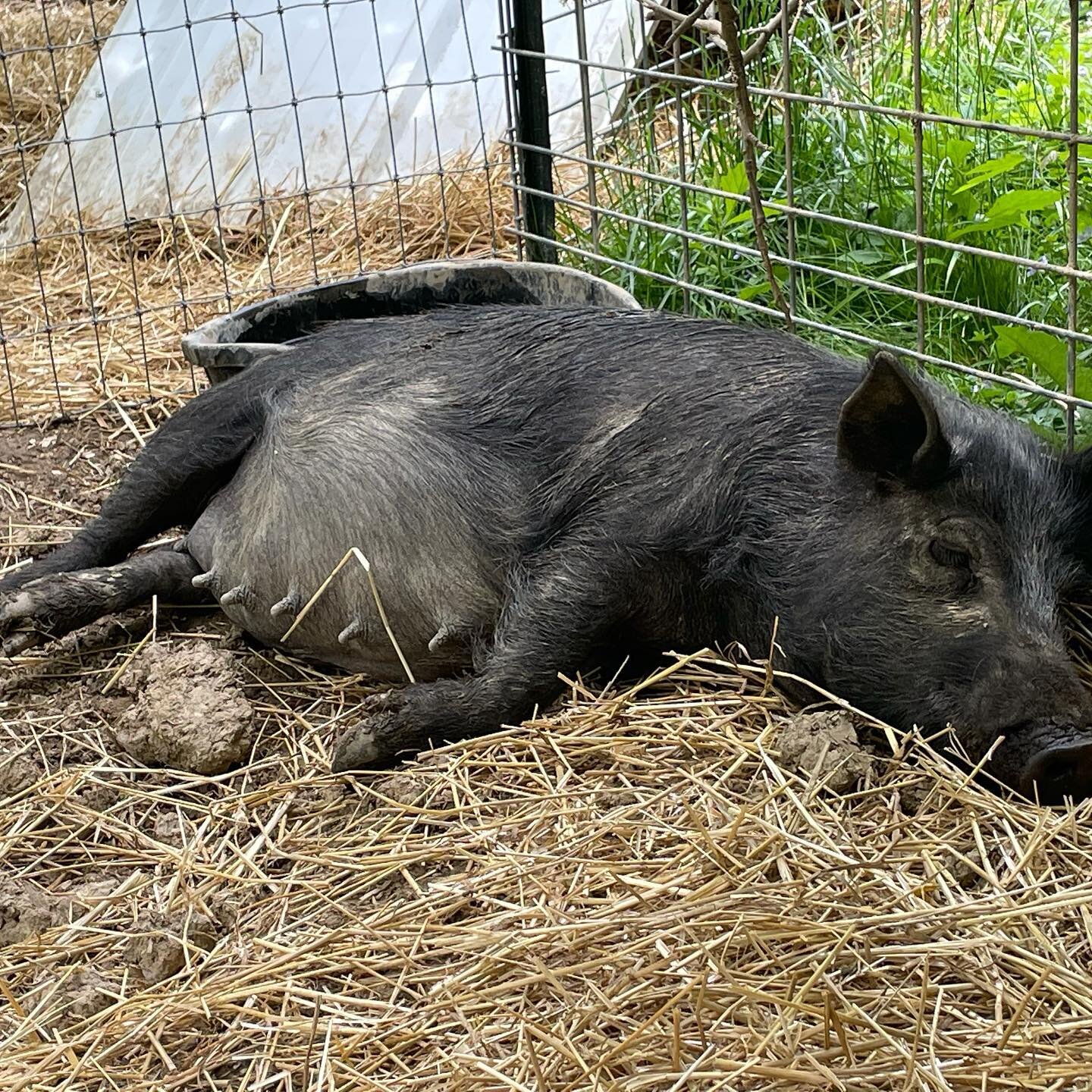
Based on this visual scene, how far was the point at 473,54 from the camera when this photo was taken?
706 cm

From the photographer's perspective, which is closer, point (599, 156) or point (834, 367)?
point (834, 367)

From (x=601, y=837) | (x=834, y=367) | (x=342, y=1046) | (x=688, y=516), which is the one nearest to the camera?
(x=342, y=1046)

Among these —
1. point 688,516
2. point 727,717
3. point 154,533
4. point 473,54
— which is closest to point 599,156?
point 473,54

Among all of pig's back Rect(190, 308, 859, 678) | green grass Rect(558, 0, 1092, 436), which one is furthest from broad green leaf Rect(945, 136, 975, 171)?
pig's back Rect(190, 308, 859, 678)

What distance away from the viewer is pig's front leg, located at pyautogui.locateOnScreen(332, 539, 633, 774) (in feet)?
10.6

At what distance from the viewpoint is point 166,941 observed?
2654mm

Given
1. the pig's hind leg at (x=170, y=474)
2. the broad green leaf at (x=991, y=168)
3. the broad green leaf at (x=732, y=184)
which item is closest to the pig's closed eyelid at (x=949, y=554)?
the broad green leaf at (x=991, y=168)

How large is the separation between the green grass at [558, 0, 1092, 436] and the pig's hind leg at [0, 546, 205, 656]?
1.93 meters

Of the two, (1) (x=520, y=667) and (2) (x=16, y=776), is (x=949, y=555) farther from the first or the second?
(2) (x=16, y=776)

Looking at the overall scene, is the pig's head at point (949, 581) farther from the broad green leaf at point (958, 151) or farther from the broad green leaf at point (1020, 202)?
the broad green leaf at point (958, 151)

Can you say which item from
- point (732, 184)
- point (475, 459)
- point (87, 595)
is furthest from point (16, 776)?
point (732, 184)

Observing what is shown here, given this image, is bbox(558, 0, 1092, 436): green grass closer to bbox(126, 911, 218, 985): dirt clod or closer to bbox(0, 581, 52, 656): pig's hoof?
bbox(0, 581, 52, 656): pig's hoof

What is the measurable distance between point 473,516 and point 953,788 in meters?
1.37

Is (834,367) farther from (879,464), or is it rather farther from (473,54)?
(473,54)
